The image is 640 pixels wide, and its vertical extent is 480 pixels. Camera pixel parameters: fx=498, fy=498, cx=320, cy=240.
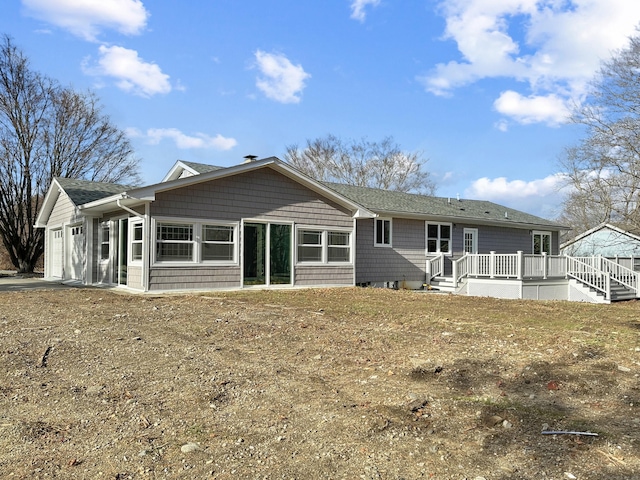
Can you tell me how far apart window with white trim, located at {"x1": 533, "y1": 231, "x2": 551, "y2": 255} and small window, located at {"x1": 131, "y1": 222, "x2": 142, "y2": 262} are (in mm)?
18834

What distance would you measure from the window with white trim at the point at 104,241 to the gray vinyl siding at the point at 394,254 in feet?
27.6

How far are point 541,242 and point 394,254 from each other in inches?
394

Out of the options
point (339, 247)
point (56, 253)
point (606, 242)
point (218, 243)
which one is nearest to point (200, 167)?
point (218, 243)

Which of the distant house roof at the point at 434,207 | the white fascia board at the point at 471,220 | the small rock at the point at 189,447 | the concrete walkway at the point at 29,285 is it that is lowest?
the small rock at the point at 189,447

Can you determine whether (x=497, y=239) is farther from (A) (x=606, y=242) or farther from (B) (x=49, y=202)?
(B) (x=49, y=202)

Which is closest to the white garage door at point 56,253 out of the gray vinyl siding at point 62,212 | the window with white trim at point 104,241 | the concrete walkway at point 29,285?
the gray vinyl siding at point 62,212

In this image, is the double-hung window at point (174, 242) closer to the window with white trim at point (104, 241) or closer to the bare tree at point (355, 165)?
the window with white trim at point (104, 241)

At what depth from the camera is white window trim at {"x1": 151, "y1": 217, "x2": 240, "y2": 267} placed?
43.1ft

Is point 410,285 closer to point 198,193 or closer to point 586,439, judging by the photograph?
point 198,193

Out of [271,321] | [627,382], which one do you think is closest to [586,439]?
[627,382]

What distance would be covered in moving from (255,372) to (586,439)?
3.08 metres

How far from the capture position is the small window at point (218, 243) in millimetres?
14078

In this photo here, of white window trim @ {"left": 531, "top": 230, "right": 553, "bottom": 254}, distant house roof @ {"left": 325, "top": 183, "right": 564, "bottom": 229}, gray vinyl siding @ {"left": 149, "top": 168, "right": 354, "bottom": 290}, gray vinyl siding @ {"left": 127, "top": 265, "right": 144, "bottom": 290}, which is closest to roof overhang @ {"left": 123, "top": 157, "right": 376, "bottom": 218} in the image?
gray vinyl siding @ {"left": 149, "top": 168, "right": 354, "bottom": 290}

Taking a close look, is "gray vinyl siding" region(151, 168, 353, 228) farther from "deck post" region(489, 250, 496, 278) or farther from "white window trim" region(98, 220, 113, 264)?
"deck post" region(489, 250, 496, 278)
